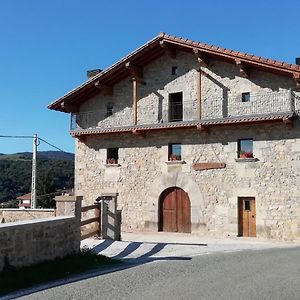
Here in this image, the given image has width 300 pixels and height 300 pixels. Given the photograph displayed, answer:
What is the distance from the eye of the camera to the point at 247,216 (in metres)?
17.7

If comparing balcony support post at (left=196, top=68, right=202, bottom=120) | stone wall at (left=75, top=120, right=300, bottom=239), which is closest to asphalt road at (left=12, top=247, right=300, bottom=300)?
stone wall at (left=75, top=120, right=300, bottom=239)

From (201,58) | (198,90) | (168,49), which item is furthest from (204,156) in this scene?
(168,49)

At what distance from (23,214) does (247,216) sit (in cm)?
919

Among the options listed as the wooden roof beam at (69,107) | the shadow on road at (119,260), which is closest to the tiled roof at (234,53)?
the wooden roof beam at (69,107)

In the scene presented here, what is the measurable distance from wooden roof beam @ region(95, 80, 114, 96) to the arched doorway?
5457 mm

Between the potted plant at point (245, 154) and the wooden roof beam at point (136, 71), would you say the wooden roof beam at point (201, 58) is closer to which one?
the wooden roof beam at point (136, 71)

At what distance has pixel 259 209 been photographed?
56.8 ft

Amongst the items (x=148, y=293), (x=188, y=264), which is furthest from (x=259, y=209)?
(x=148, y=293)

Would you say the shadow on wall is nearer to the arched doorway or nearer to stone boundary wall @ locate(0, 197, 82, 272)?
the arched doorway

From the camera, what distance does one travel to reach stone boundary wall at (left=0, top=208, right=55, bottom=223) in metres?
17.4

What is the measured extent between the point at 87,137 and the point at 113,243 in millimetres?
9008

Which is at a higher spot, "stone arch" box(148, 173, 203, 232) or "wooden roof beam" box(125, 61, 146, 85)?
"wooden roof beam" box(125, 61, 146, 85)

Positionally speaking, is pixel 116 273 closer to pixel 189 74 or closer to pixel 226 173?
pixel 226 173

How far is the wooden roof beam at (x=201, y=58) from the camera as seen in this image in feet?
60.2
